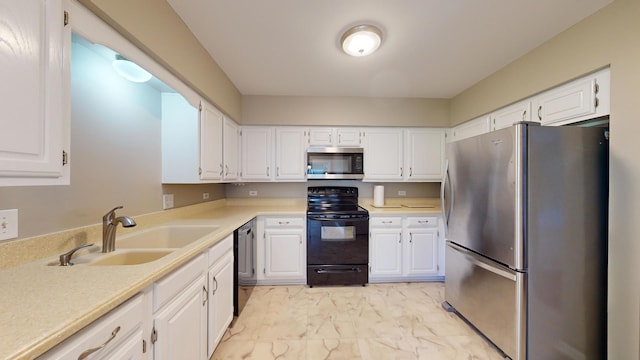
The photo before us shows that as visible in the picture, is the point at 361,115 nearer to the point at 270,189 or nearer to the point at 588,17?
the point at 270,189

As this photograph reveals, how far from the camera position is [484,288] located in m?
Result: 1.84

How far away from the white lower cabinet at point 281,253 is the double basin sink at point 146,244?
995 millimetres

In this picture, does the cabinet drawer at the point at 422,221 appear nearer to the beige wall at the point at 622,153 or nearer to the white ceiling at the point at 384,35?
the beige wall at the point at 622,153

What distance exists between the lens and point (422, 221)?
2891 millimetres

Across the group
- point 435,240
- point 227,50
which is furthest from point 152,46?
point 435,240

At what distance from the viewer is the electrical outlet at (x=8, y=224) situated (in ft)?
3.08

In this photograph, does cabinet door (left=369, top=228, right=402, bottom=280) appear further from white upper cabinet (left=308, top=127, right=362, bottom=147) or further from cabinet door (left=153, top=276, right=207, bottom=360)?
cabinet door (left=153, top=276, right=207, bottom=360)

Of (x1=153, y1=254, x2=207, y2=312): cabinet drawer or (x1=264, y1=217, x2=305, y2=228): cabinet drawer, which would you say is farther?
(x1=264, y1=217, x2=305, y2=228): cabinet drawer

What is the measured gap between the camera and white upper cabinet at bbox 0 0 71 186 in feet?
2.31

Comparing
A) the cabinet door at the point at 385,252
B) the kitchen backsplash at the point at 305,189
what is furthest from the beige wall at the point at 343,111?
the cabinet door at the point at 385,252

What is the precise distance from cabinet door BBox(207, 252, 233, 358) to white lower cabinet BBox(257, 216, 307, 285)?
872mm

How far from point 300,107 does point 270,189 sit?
1243mm

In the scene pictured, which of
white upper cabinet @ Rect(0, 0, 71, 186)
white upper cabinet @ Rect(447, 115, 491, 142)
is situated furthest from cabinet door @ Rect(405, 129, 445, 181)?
white upper cabinet @ Rect(0, 0, 71, 186)

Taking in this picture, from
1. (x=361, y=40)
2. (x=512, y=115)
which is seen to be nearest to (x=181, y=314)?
(x=361, y=40)
